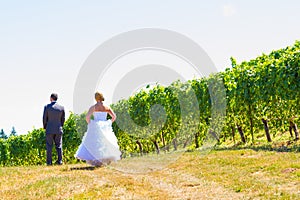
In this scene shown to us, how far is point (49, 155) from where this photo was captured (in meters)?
20.1

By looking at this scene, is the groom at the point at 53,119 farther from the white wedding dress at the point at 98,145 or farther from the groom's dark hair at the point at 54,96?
the white wedding dress at the point at 98,145

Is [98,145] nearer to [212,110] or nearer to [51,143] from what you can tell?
[51,143]

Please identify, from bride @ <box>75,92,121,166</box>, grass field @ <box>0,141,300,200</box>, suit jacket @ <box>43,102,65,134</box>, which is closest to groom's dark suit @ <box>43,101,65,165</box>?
suit jacket @ <box>43,102,65,134</box>

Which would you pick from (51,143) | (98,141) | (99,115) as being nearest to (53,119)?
(51,143)

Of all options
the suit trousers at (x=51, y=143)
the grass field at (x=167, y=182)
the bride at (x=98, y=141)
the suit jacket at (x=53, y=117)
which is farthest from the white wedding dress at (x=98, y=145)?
the suit trousers at (x=51, y=143)

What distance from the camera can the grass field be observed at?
11.7m

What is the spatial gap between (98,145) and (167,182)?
385 cm

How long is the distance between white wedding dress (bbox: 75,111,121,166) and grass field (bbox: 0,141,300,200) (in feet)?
1.98

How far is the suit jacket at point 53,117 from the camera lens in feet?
64.6

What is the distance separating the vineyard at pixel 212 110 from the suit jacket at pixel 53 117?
16.1 m

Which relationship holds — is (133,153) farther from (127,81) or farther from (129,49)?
(129,49)

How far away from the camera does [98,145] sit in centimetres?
1708

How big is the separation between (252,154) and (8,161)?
219 feet

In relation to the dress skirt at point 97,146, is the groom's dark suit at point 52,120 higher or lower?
higher
